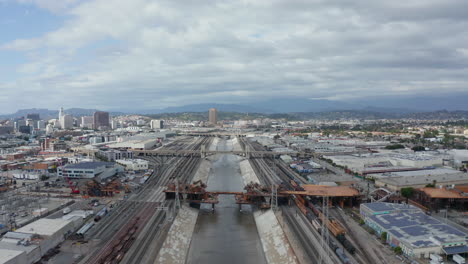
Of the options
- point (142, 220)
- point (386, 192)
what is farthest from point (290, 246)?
point (386, 192)

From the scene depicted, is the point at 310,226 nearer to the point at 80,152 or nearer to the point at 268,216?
the point at 268,216

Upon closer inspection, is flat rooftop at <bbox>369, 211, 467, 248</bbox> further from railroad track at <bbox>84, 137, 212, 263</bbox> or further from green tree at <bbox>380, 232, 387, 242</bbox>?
railroad track at <bbox>84, 137, 212, 263</bbox>

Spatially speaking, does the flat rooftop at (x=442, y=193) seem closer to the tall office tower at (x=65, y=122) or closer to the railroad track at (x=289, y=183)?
the railroad track at (x=289, y=183)

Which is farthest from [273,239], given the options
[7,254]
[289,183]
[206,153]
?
[206,153]

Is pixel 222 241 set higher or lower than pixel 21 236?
lower

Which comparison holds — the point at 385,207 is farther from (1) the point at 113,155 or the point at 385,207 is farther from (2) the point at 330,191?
(1) the point at 113,155

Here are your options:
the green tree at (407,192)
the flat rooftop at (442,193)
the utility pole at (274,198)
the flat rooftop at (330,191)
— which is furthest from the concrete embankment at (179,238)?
the flat rooftop at (442,193)

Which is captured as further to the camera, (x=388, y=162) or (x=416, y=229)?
(x=388, y=162)
